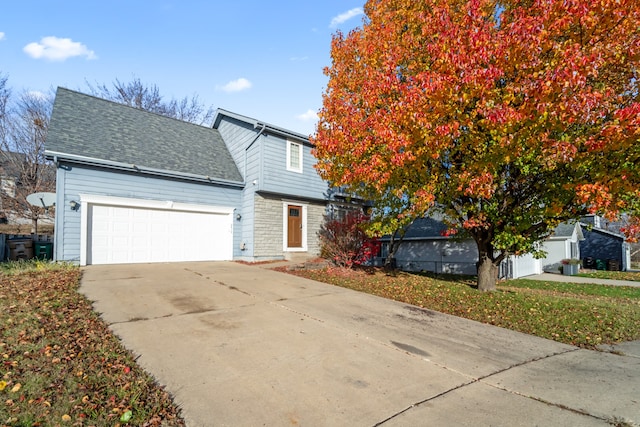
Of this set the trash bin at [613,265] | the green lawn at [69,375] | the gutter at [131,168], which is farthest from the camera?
the trash bin at [613,265]

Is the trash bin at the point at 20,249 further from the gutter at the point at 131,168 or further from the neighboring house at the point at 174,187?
the gutter at the point at 131,168

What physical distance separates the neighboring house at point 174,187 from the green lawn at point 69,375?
240 inches

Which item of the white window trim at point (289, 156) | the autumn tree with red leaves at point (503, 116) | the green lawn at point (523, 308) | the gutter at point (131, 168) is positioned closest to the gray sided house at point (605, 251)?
the green lawn at point (523, 308)

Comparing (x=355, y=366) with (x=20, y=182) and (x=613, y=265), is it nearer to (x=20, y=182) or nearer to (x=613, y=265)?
(x=20, y=182)

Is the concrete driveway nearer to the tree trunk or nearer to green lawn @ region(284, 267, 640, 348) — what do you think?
green lawn @ region(284, 267, 640, 348)

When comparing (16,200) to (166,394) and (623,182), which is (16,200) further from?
(623,182)

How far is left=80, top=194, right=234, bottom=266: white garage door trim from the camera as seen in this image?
35.0ft

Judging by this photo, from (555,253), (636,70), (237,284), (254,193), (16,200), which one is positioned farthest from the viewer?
(555,253)

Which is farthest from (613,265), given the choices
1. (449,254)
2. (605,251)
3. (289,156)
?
(289,156)

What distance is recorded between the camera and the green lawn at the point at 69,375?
266 cm

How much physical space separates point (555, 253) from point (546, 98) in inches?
746

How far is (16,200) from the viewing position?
61.8 feet

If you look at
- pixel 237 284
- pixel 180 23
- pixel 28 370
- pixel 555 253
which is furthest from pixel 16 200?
pixel 555 253

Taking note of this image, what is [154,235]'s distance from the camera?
1233cm
